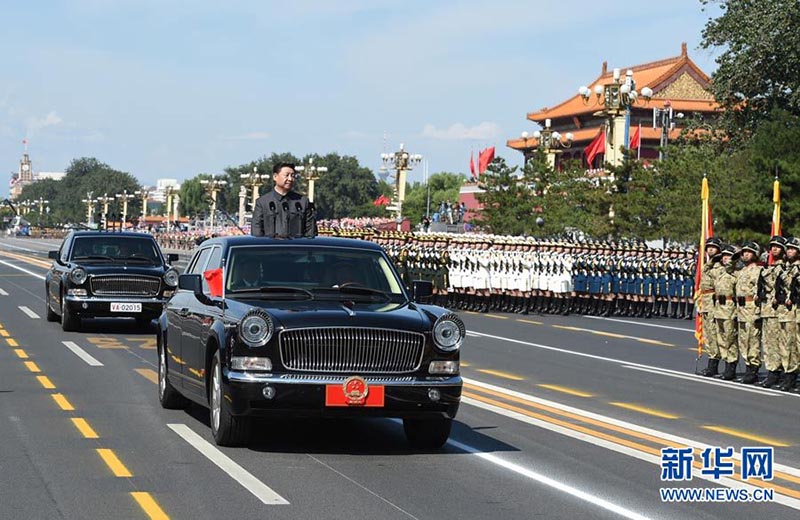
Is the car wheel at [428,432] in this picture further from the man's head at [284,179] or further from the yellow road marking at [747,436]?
the man's head at [284,179]

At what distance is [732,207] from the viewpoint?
144 feet

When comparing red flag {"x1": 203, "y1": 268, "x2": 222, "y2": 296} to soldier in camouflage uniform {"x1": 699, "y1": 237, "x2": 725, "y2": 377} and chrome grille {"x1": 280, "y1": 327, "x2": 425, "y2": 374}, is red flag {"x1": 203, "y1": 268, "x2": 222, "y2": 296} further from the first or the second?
soldier in camouflage uniform {"x1": 699, "y1": 237, "x2": 725, "y2": 377}

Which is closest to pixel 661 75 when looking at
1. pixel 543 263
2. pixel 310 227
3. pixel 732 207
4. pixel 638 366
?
pixel 732 207

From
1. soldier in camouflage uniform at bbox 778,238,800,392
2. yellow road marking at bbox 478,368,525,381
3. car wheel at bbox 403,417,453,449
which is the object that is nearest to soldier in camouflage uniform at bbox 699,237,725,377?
soldier in camouflage uniform at bbox 778,238,800,392

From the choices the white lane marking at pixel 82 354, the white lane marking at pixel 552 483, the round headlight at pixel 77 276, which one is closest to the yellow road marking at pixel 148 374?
the white lane marking at pixel 82 354

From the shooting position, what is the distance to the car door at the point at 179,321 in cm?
1277

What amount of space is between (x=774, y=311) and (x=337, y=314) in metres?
9.49

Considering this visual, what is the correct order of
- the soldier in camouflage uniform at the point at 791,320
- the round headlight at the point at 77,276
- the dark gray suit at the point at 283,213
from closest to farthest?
Answer: the dark gray suit at the point at 283,213 < the soldier in camouflage uniform at the point at 791,320 < the round headlight at the point at 77,276

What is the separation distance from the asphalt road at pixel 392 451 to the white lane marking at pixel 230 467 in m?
0.02

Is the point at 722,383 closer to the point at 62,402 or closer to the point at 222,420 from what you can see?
the point at 62,402

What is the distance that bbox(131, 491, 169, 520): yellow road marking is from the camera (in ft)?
27.7

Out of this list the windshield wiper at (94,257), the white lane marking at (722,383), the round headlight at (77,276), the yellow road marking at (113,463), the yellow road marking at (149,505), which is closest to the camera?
the yellow road marking at (149,505)

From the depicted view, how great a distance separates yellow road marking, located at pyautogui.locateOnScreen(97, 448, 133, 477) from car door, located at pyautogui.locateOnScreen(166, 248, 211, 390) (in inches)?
67.2

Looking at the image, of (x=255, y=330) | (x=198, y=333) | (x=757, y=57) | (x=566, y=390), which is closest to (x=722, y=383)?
(x=566, y=390)
